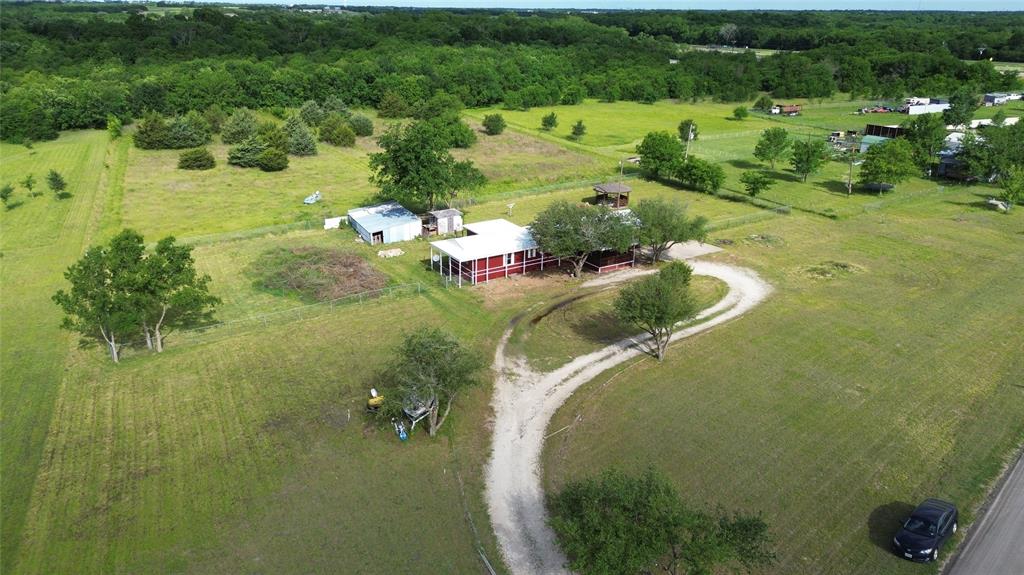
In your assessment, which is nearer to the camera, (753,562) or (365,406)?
(753,562)

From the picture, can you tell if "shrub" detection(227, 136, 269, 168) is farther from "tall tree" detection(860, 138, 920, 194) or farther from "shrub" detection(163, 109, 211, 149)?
"tall tree" detection(860, 138, 920, 194)

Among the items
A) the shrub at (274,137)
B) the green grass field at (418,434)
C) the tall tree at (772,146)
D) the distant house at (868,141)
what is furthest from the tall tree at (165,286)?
the distant house at (868,141)

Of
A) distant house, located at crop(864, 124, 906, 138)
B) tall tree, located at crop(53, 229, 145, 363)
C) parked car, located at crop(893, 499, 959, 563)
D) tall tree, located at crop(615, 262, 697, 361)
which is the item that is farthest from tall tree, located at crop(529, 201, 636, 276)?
distant house, located at crop(864, 124, 906, 138)

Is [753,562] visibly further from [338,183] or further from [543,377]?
[338,183]

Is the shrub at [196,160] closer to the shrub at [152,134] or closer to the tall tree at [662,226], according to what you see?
the shrub at [152,134]

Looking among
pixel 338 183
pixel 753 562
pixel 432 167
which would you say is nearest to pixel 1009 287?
pixel 753 562

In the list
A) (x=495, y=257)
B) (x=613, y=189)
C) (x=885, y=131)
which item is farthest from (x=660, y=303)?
(x=885, y=131)
